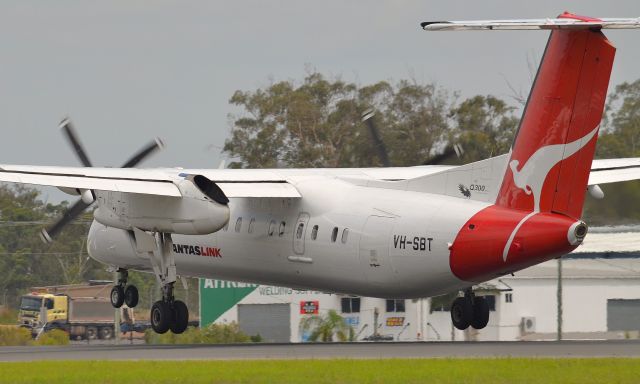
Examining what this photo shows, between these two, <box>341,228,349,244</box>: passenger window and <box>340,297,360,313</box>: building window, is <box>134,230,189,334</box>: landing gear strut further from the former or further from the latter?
<box>340,297,360,313</box>: building window

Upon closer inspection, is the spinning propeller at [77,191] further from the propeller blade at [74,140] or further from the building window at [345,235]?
the building window at [345,235]

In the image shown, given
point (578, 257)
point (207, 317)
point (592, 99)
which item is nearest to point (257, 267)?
point (592, 99)

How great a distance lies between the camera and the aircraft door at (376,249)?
2825cm

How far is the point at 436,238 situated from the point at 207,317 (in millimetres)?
23498

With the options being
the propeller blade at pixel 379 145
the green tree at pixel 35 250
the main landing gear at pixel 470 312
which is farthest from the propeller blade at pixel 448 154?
the green tree at pixel 35 250

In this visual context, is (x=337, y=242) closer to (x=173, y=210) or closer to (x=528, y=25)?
(x=173, y=210)

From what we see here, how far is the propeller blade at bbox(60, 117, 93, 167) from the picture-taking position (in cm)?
3609

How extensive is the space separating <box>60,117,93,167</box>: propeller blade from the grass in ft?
38.0

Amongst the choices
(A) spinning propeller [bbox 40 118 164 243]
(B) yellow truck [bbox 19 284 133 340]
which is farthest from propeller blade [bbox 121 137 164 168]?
(B) yellow truck [bbox 19 284 133 340]

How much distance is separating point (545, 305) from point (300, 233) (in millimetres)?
12358

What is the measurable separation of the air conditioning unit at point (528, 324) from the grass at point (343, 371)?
1633 centimetres

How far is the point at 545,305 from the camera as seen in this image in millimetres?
40344

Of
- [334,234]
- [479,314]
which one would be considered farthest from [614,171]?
[334,234]

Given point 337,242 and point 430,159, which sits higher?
point 430,159
